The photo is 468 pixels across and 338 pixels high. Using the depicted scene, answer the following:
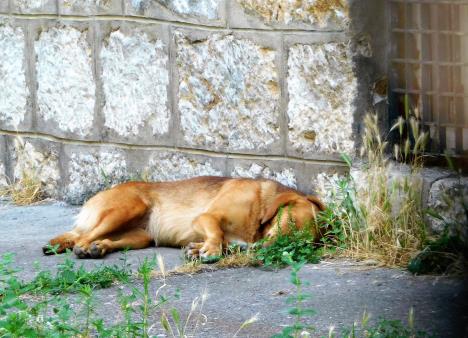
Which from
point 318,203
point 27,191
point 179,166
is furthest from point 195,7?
point 27,191

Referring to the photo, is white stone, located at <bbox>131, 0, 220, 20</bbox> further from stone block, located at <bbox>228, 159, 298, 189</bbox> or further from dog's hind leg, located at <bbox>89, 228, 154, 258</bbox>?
dog's hind leg, located at <bbox>89, 228, 154, 258</bbox>

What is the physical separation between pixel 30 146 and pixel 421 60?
350cm

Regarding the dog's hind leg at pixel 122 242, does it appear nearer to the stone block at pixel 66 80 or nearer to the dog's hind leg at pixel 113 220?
the dog's hind leg at pixel 113 220

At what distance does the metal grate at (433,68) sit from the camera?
6.25m

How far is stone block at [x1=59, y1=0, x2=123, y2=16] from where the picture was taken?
7.73 m

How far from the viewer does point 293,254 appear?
6.28 metres

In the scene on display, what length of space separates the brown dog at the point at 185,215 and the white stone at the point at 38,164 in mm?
1242

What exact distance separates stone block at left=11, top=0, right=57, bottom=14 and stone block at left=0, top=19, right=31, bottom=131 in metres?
0.13

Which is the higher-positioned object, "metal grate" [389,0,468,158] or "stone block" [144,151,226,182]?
"metal grate" [389,0,468,158]

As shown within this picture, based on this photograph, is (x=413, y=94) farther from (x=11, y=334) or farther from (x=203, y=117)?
(x=11, y=334)

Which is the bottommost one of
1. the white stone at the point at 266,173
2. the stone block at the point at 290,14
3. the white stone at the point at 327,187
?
the white stone at the point at 327,187

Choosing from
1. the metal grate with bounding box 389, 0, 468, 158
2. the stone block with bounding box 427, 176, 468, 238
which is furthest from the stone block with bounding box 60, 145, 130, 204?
the stone block with bounding box 427, 176, 468, 238

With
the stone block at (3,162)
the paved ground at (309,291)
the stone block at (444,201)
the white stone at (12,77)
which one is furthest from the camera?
the stone block at (3,162)

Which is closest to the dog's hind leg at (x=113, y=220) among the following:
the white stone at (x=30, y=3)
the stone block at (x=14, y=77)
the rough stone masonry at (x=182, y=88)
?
the rough stone masonry at (x=182, y=88)
